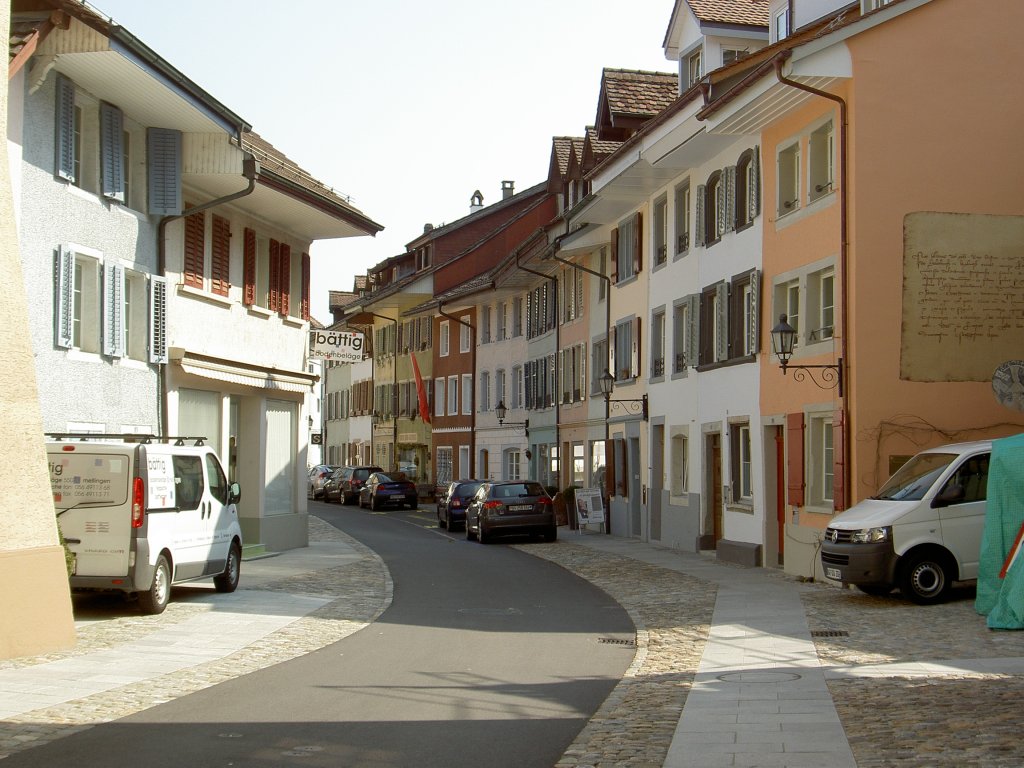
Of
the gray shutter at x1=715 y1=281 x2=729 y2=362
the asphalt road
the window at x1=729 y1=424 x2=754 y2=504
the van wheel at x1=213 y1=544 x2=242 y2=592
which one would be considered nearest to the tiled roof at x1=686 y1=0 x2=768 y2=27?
the gray shutter at x1=715 y1=281 x2=729 y2=362

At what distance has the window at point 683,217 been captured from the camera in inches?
1210

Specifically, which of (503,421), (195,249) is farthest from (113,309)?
(503,421)

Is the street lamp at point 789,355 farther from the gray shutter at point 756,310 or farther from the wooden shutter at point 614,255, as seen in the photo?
the wooden shutter at point 614,255

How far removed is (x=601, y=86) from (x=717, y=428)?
1339 cm

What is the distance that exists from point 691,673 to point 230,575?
30.2 feet

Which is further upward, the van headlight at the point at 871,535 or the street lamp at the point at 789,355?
the street lamp at the point at 789,355

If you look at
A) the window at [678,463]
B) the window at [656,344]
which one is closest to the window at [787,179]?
the window at [678,463]

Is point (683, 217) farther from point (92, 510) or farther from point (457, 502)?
point (92, 510)

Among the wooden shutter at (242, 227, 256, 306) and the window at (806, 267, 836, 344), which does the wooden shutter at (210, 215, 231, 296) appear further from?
the window at (806, 267, 836, 344)

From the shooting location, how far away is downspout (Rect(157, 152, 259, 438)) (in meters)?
22.4

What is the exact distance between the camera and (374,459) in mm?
74625

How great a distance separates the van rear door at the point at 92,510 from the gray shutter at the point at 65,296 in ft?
10.7

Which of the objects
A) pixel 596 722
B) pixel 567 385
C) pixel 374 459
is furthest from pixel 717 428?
pixel 374 459

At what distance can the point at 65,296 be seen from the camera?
61.7 ft
